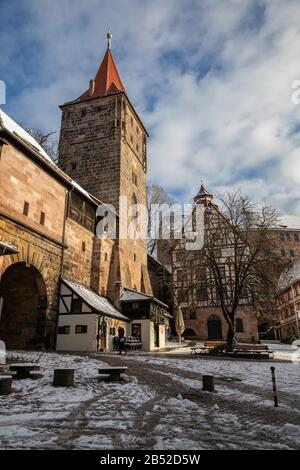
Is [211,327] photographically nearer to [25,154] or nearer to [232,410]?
[25,154]

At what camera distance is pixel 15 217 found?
630 inches

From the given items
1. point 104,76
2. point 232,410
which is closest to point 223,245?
point 232,410

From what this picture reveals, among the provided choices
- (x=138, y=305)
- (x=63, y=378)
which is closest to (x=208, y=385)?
(x=63, y=378)

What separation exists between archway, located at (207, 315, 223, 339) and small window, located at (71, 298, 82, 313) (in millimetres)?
21633

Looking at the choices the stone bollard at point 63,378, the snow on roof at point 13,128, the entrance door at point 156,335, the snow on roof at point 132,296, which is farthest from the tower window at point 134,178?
the stone bollard at point 63,378

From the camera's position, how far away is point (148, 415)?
216 inches

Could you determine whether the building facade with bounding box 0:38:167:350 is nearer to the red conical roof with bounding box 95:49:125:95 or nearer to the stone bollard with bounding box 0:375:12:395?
the red conical roof with bounding box 95:49:125:95

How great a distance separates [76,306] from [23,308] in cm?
276

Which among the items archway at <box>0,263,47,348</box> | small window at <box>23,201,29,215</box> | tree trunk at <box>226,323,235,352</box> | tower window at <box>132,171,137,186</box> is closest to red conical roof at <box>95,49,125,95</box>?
tower window at <box>132,171,137,186</box>

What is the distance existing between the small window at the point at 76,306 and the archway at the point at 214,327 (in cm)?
2163

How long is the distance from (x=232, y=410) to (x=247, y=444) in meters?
1.97

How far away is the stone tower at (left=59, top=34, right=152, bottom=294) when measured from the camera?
2955 cm

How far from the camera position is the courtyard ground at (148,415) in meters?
4.16

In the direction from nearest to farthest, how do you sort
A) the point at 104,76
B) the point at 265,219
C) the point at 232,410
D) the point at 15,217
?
1. the point at 232,410
2. the point at 15,217
3. the point at 265,219
4. the point at 104,76
